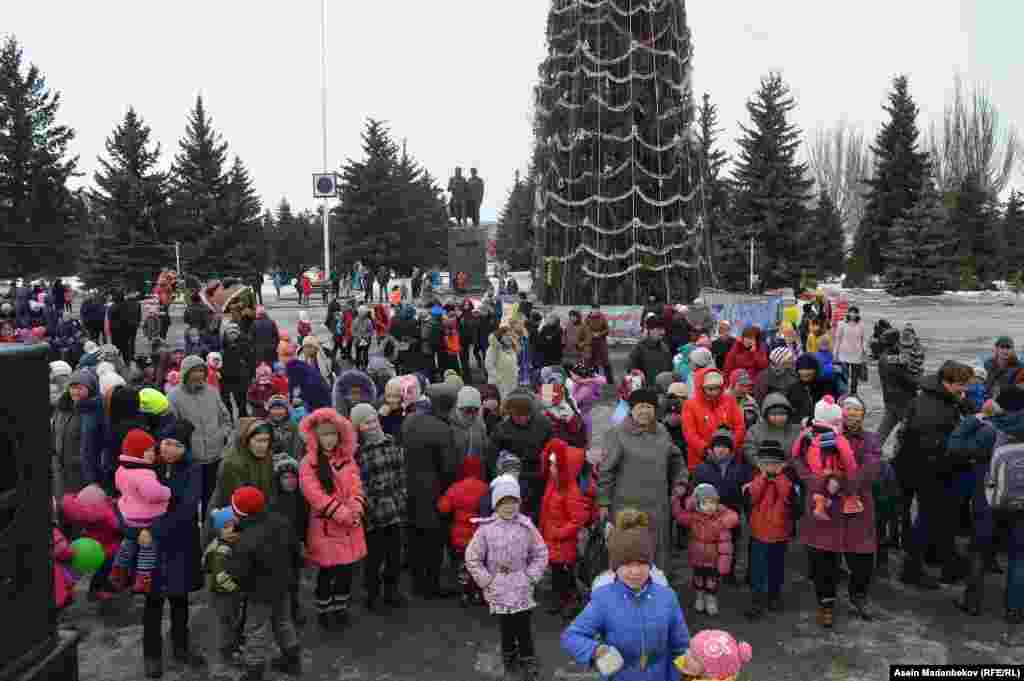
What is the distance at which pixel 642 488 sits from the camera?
573 centimetres

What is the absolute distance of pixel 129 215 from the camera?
37906 millimetres

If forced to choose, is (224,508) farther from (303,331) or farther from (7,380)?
(303,331)

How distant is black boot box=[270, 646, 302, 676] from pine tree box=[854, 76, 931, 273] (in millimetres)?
45523

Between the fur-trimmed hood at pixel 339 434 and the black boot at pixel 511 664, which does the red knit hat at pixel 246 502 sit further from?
the black boot at pixel 511 664

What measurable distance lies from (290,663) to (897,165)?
4800 centimetres

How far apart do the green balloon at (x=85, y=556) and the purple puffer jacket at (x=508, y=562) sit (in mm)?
1969

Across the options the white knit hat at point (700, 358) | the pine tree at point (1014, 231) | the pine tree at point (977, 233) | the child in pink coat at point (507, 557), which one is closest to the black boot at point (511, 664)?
the child in pink coat at point (507, 557)

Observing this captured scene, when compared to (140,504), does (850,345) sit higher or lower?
higher

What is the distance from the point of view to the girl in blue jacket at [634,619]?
3426 millimetres

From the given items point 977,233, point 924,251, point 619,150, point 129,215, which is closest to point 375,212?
point 129,215

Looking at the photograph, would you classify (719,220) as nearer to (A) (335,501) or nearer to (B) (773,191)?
(B) (773,191)

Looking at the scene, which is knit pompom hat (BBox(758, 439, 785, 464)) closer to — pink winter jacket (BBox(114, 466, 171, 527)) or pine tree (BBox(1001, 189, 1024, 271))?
pink winter jacket (BBox(114, 466, 171, 527))

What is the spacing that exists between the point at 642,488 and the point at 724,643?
8.89 feet

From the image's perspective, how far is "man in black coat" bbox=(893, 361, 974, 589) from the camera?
20.0 ft
